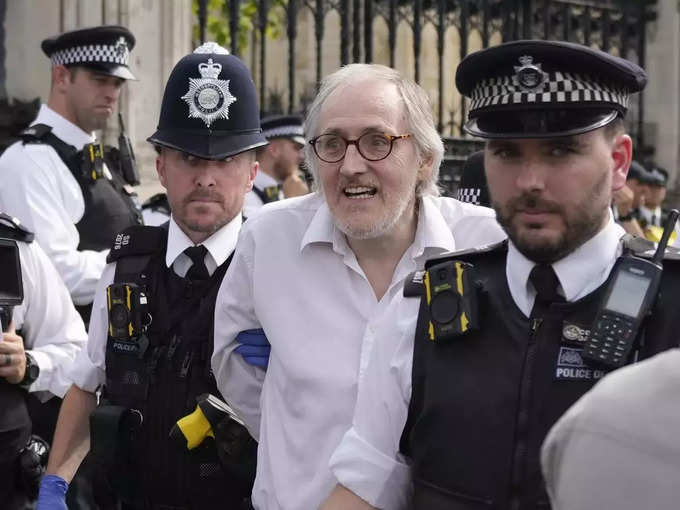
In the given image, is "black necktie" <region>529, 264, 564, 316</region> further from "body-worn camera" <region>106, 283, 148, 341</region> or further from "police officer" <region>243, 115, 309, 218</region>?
"police officer" <region>243, 115, 309, 218</region>

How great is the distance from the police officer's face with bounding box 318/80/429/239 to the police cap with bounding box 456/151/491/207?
196cm

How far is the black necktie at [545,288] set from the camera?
8.47 ft

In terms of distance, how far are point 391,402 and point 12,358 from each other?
221cm

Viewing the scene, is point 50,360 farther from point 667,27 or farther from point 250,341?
point 667,27

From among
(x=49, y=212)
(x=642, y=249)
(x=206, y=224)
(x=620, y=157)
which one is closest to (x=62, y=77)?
(x=49, y=212)

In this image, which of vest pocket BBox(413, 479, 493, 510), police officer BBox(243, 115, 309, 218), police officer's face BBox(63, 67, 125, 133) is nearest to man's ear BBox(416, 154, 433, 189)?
vest pocket BBox(413, 479, 493, 510)

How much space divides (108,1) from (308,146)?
17.7 feet

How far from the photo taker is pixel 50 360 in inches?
185

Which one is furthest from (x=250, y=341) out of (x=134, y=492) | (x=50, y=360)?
(x=50, y=360)

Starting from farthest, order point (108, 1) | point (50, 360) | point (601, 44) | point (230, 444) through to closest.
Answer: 1. point (601, 44)
2. point (108, 1)
3. point (50, 360)
4. point (230, 444)

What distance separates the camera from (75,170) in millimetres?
6266

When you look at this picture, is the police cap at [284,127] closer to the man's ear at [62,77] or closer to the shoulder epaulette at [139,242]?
the man's ear at [62,77]

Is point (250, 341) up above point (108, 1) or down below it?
below

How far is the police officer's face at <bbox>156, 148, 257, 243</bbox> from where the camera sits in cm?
412
